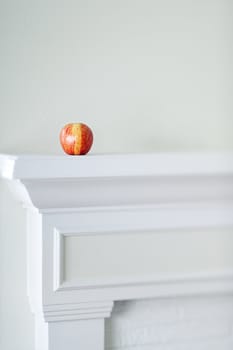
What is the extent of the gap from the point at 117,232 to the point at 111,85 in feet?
1.45

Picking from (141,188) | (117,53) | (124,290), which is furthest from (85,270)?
(117,53)

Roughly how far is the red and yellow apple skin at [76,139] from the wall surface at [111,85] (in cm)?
25

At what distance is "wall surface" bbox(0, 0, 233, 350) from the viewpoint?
1936 mm

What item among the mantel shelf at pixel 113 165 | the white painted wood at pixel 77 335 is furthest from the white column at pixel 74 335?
the mantel shelf at pixel 113 165

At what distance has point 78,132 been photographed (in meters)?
1.71

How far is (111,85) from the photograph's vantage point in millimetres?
2008

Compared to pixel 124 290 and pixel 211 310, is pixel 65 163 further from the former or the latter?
pixel 211 310

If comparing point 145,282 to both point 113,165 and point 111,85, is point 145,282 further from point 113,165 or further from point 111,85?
point 111,85

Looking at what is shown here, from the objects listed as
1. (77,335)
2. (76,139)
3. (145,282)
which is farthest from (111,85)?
(77,335)

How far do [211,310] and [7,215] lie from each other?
548mm

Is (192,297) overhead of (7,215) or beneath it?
beneath

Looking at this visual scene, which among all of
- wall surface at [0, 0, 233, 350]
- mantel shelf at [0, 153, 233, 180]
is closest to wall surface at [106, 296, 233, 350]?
wall surface at [0, 0, 233, 350]

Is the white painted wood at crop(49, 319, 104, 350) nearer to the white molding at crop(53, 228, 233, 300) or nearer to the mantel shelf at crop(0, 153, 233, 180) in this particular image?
the white molding at crop(53, 228, 233, 300)

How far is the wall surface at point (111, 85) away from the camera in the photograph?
1936 mm
